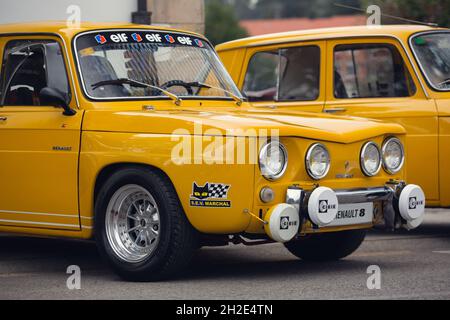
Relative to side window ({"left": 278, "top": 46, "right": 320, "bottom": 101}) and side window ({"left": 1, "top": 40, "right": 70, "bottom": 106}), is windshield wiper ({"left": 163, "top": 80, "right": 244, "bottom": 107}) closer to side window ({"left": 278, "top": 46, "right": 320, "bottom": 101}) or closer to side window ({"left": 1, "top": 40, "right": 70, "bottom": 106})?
side window ({"left": 1, "top": 40, "right": 70, "bottom": 106})

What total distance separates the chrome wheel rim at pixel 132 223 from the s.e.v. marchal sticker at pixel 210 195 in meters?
0.40

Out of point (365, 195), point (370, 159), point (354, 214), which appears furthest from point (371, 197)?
point (370, 159)

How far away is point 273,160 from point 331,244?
1.56 metres

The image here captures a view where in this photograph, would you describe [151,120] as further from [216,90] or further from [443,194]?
[443,194]

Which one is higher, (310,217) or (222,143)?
(222,143)

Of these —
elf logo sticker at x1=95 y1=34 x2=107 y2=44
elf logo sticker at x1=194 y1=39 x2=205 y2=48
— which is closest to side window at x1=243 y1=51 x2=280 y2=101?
elf logo sticker at x1=194 y1=39 x2=205 y2=48

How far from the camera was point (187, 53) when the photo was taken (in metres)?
9.19

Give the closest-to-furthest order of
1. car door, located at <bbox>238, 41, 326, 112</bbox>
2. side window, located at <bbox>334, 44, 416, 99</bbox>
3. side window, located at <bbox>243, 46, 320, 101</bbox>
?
1. side window, located at <bbox>334, 44, 416, 99</bbox>
2. car door, located at <bbox>238, 41, 326, 112</bbox>
3. side window, located at <bbox>243, 46, 320, 101</bbox>

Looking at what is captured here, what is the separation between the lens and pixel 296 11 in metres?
108

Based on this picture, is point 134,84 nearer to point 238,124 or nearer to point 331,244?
point 238,124

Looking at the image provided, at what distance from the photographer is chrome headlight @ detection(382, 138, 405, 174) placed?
832cm
